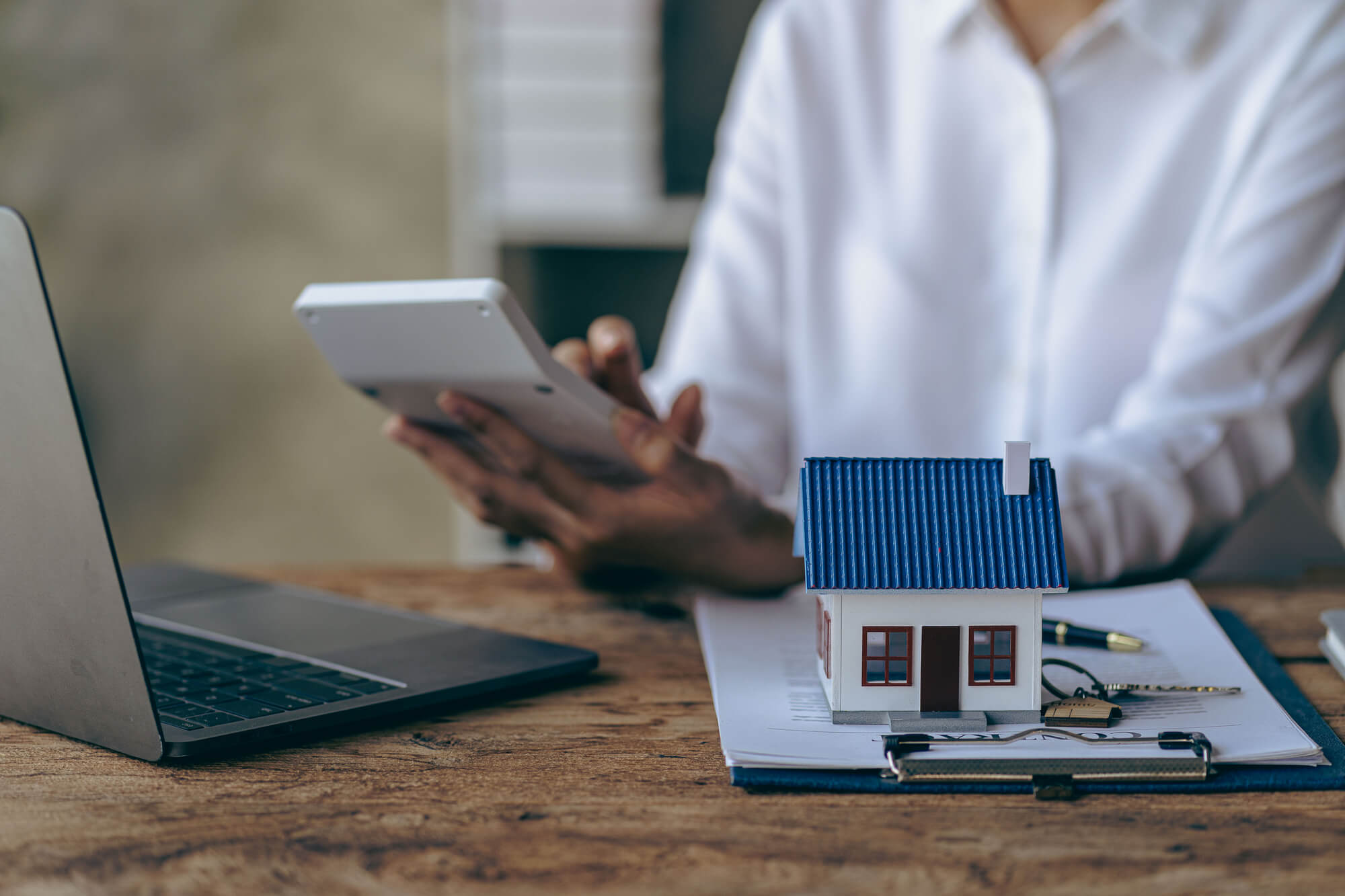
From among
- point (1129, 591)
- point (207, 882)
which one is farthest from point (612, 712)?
point (1129, 591)

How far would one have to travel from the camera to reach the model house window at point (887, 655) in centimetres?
58

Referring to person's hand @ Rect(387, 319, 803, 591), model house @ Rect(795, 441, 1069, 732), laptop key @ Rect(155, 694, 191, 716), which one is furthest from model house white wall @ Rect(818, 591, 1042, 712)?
laptop key @ Rect(155, 694, 191, 716)

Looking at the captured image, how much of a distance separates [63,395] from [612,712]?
341 mm

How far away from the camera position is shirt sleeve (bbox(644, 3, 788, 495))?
4.44ft

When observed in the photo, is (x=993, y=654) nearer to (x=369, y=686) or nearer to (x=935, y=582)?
(x=935, y=582)

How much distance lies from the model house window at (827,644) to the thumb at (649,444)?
0.68 feet

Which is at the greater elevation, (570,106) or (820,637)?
(570,106)

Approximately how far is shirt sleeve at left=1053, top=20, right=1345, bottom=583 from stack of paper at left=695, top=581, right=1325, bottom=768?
172 mm

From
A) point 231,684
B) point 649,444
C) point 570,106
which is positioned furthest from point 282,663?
point 570,106

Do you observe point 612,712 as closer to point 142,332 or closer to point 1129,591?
point 1129,591

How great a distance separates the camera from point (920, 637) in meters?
0.58

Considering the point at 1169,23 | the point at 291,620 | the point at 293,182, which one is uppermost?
the point at 1169,23

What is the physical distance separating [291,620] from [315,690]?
0.18 m

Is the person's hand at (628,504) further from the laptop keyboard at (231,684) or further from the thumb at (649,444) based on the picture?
the laptop keyboard at (231,684)
